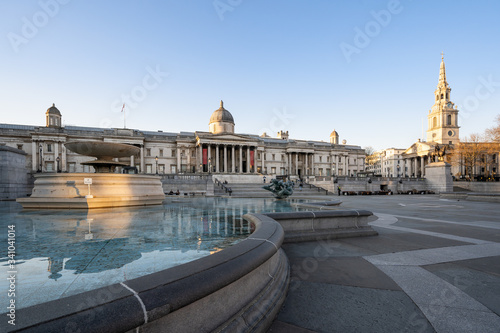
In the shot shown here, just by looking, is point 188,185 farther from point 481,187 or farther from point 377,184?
point 481,187

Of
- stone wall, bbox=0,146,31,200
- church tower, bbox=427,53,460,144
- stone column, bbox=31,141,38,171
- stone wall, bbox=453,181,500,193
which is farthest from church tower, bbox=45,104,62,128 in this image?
church tower, bbox=427,53,460,144

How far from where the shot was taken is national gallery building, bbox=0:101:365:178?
56.7 m

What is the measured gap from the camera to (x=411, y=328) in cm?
300

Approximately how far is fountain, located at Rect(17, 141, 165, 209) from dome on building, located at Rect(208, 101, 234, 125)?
56879mm

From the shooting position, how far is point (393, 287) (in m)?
4.02

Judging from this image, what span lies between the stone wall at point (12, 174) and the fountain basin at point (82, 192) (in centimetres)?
1353

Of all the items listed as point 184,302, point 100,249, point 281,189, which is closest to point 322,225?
point 100,249

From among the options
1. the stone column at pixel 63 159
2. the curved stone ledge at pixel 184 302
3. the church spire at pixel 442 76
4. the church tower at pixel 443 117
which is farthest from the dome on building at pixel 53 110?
the church spire at pixel 442 76

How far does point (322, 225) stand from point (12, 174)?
26257mm

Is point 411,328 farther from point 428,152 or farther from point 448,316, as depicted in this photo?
point 428,152

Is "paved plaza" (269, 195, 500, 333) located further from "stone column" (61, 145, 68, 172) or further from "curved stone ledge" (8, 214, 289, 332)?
"stone column" (61, 145, 68, 172)

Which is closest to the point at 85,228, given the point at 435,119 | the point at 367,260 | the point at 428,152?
the point at 367,260

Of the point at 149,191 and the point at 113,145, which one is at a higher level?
the point at 113,145

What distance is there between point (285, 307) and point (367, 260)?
2653mm
